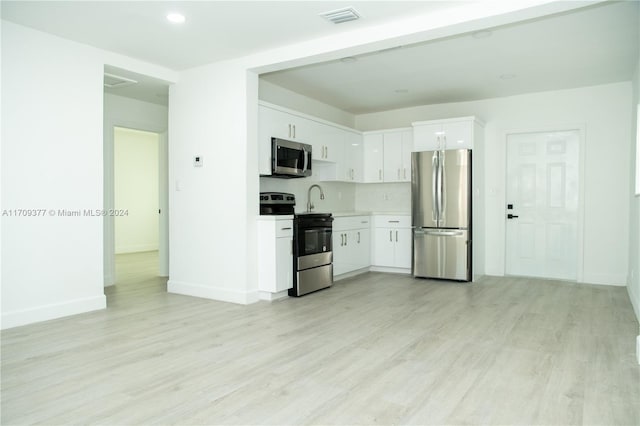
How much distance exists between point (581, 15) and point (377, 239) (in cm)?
388

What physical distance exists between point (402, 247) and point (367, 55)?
2.94 meters

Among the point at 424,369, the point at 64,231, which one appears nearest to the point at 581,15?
the point at 424,369

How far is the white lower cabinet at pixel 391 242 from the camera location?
6.52m

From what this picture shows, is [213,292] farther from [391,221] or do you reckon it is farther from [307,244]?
[391,221]

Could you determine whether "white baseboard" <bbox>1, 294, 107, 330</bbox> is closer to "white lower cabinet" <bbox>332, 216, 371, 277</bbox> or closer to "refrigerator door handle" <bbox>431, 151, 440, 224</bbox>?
"white lower cabinet" <bbox>332, 216, 371, 277</bbox>

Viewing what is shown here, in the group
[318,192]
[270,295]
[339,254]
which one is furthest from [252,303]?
[318,192]

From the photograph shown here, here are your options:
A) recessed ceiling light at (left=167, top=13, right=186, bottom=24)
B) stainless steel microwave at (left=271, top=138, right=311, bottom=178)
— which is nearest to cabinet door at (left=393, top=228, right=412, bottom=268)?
stainless steel microwave at (left=271, top=138, right=311, bottom=178)

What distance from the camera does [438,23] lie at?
11.6 feet

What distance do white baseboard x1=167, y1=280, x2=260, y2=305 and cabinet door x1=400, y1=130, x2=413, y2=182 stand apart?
10.1ft

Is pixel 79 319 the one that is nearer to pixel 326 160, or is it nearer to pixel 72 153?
pixel 72 153

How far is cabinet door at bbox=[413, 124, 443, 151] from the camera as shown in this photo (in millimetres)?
6116

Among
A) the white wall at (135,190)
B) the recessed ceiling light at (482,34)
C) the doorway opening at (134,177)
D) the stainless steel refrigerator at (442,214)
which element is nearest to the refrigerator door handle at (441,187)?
the stainless steel refrigerator at (442,214)

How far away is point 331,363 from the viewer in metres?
2.92

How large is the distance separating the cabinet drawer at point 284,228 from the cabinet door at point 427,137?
7.77 ft
